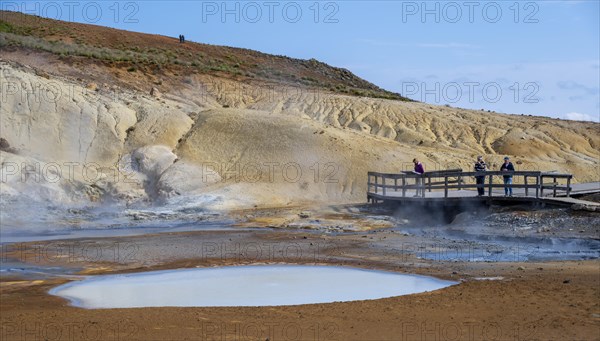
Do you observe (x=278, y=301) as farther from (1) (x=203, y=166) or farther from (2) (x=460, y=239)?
(1) (x=203, y=166)

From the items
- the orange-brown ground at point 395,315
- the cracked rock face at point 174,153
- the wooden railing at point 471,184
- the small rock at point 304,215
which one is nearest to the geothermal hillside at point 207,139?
the cracked rock face at point 174,153

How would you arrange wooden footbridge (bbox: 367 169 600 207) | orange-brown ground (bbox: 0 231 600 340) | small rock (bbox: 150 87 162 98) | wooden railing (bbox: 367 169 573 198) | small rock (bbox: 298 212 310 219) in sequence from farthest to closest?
1. small rock (bbox: 150 87 162 98)
2. small rock (bbox: 298 212 310 219)
3. wooden railing (bbox: 367 169 573 198)
4. wooden footbridge (bbox: 367 169 600 207)
5. orange-brown ground (bbox: 0 231 600 340)

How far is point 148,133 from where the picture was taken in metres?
39.5

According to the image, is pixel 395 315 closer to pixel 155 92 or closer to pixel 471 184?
pixel 471 184

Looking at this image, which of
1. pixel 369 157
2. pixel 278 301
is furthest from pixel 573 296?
pixel 369 157

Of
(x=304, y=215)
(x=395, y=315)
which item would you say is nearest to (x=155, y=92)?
(x=304, y=215)

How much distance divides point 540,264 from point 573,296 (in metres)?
3.55

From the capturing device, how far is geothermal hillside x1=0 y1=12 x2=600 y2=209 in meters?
34.8

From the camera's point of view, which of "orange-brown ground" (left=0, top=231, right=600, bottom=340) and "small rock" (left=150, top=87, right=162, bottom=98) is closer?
"orange-brown ground" (left=0, top=231, right=600, bottom=340)

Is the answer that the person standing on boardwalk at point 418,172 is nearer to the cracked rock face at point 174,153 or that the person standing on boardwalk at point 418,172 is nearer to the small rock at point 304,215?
the small rock at point 304,215

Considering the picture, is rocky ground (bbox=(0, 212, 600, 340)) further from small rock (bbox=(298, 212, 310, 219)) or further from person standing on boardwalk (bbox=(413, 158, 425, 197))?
person standing on boardwalk (bbox=(413, 158, 425, 197))

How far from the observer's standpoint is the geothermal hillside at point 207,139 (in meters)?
34.8

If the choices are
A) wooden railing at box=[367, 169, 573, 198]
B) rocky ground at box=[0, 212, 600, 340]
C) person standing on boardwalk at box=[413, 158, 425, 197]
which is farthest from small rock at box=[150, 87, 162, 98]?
rocky ground at box=[0, 212, 600, 340]

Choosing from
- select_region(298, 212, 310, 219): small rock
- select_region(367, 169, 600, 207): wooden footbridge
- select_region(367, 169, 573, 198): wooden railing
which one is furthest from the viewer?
select_region(298, 212, 310, 219): small rock
